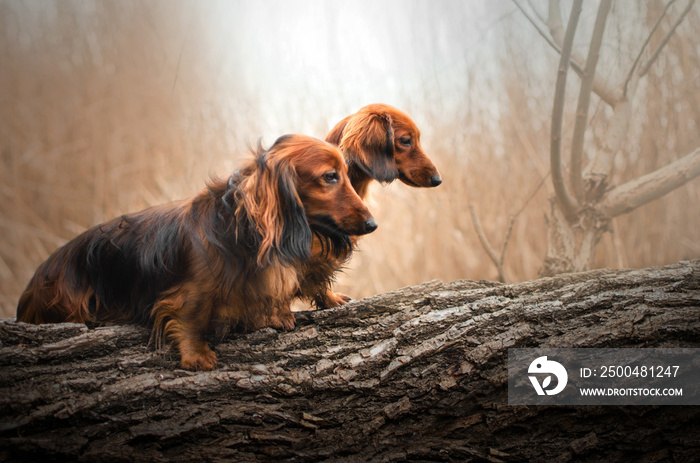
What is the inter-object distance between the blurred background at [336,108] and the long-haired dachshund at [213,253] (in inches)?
57.4

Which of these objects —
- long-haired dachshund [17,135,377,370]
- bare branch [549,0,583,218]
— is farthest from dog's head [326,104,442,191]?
bare branch [549,0,583,218]

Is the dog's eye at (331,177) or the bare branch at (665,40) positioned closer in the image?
the dog's eye at (331,177)

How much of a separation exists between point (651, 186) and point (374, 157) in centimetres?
227

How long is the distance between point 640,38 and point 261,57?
8.10 ft

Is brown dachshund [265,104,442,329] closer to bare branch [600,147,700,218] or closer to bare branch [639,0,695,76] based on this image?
bare branch [600,147,700,218]

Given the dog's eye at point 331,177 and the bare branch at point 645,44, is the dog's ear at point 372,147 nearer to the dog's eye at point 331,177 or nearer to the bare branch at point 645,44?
the dog's eye at point 331,177

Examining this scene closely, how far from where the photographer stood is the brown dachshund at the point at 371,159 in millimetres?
1931

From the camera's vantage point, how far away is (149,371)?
1.67 meters

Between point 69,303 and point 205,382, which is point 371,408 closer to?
point 205,382

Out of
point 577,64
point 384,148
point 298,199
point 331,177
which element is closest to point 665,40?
point 577,64

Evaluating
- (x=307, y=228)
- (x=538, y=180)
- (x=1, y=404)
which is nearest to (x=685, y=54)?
(x=538, y=180)

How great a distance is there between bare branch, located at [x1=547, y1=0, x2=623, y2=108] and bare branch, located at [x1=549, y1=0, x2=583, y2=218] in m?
0.34

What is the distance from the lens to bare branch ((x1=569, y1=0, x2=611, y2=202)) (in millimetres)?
2920

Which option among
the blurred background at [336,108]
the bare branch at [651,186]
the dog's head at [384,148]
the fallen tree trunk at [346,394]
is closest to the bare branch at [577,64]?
the blurred background at [336,108]
